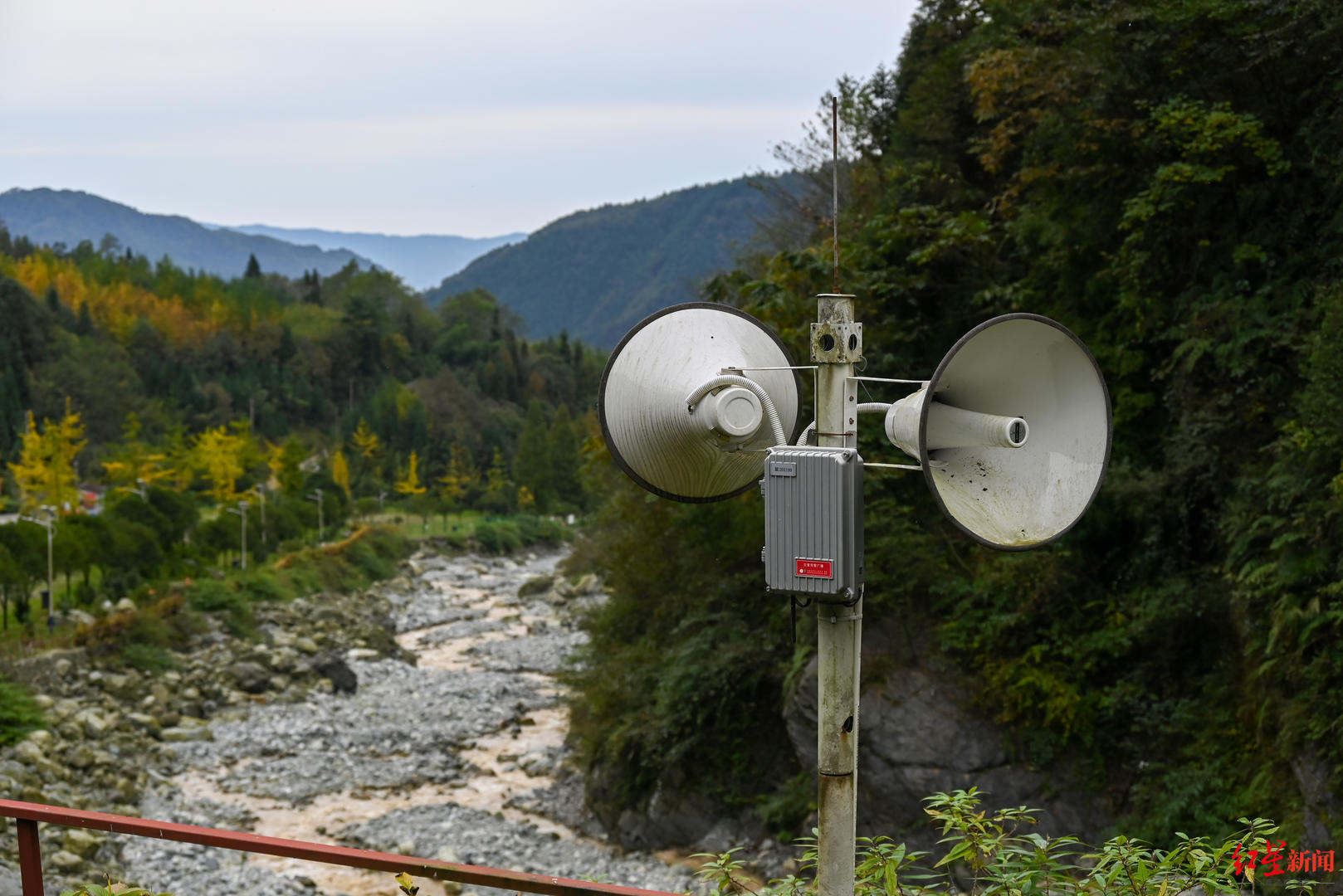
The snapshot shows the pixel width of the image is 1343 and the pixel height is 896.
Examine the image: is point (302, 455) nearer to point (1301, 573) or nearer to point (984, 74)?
point (984, 74)

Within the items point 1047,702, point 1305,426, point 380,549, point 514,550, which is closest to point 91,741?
point 1047,702

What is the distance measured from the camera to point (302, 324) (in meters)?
66.9

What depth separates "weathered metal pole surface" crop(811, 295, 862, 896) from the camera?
2.52 m

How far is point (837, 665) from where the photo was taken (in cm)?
252

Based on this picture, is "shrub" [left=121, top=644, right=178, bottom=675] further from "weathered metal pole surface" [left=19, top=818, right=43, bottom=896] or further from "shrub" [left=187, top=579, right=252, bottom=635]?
"weathered metal pole surface" [left=19, top=818, right=43, bottom=896]

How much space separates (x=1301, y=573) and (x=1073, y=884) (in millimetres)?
5816

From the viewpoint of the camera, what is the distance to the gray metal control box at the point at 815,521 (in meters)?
2.43

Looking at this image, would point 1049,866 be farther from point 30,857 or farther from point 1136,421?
point 1136,421

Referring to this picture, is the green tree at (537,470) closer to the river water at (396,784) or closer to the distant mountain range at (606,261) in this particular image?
the river water at (396,784)

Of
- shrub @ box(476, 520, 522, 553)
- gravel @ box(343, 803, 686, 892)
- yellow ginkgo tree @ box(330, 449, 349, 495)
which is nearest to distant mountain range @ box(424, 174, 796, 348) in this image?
shrub @ box(476, 520, 522, 553)

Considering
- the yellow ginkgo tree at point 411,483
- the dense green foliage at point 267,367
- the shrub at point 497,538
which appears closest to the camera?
the shrub at point 497,538

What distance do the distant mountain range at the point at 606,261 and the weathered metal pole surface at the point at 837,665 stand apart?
14360 cm

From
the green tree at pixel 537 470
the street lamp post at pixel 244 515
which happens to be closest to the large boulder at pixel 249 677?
the street lamp post at pixel 244 515

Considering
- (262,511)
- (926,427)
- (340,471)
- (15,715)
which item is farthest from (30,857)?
(340,471)
